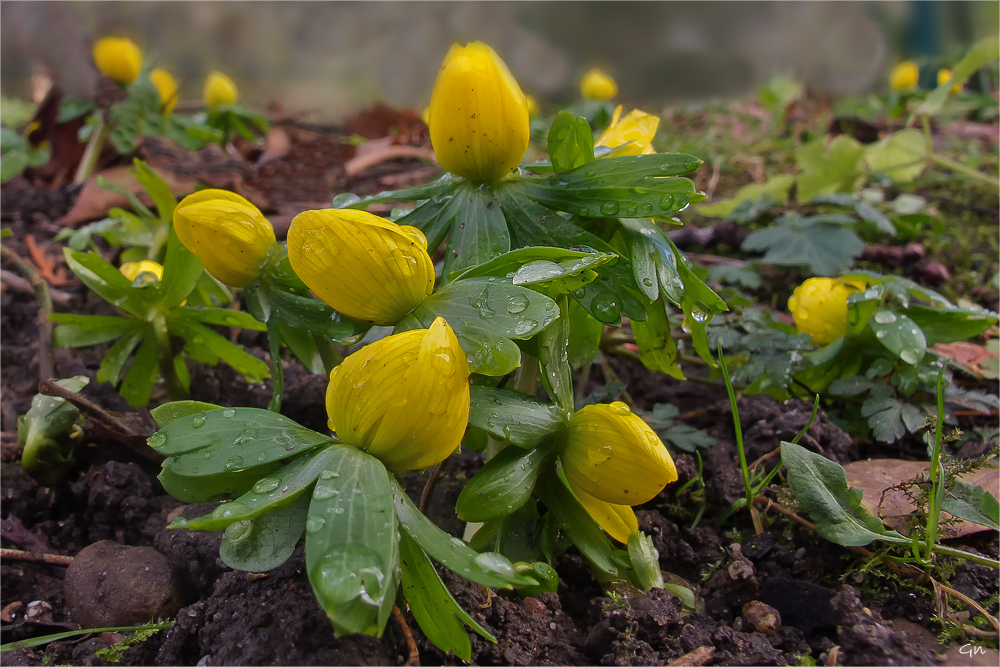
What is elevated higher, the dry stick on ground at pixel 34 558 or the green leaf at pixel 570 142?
the green leaf at pixel 570 142

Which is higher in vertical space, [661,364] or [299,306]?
[299,306]

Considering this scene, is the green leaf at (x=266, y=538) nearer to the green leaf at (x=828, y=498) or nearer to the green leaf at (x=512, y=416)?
the green leaf at (x=512, y=416)

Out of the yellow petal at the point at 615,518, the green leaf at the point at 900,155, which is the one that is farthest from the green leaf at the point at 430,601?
the green leaf at the point at 900,155

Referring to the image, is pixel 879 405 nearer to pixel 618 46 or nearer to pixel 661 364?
pixel 661 364

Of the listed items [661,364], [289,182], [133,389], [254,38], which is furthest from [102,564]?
[254,38]

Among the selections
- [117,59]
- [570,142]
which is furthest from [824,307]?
[117,59]

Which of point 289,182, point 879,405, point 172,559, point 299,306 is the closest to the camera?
point 299,306

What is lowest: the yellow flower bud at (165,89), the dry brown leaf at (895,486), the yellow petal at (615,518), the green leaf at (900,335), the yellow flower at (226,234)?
Answer: the dry brown leaf at (895,486)

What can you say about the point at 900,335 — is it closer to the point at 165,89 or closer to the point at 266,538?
the point at 266,538
